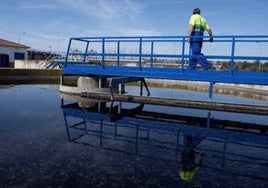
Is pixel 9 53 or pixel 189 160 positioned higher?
pixel 9 53

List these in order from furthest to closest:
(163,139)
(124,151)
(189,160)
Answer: (163,139) < (124,151) < (189,160)

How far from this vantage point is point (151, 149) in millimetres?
5992

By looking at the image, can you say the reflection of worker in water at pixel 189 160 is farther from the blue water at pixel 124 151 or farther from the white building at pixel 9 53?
the white building at pixel 9 53

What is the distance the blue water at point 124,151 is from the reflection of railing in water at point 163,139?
0.02 meters

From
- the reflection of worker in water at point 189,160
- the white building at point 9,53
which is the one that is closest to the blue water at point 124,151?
the reflection of worker in water at point 189,160

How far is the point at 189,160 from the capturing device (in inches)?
211

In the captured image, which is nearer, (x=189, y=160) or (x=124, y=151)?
(x=189, y=160)

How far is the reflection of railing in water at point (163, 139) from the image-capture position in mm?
5578

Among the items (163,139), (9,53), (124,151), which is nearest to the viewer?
(124,151)

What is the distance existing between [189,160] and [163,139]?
1.48 meters

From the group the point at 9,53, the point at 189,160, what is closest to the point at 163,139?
the point at 189,160

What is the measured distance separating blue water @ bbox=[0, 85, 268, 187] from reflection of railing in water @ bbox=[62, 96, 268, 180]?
0.02 meters

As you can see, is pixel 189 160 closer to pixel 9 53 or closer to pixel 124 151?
pixel 124 151

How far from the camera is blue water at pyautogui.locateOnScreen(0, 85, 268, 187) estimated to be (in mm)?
4465
